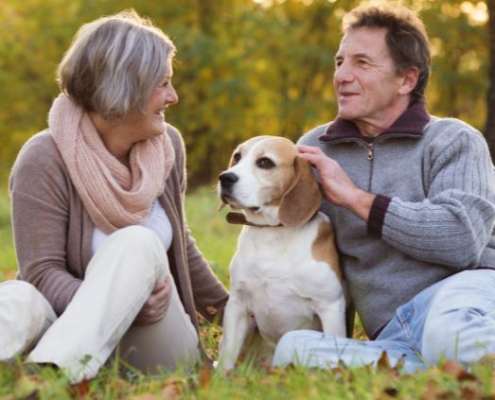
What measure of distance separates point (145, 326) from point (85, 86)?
1.16 meters

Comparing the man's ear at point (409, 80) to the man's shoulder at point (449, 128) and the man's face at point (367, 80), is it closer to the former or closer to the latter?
the man's face at point (367, 80)

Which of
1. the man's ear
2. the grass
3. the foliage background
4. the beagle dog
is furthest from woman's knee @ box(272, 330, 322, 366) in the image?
the foliage background

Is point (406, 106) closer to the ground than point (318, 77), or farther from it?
farther from it

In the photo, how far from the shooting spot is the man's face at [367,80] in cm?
413

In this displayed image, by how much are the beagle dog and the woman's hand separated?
46 cm

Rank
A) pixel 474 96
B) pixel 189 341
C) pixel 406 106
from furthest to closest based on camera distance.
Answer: pixel 474 96 < pixel 406 106 < pixel 189 341

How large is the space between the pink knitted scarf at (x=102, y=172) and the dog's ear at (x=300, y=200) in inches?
24.6

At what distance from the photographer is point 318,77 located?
78.9 ft

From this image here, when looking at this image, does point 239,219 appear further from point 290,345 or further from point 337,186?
point 290,345

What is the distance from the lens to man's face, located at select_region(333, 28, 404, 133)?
413cm

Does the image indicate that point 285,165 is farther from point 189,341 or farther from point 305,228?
point 189,341

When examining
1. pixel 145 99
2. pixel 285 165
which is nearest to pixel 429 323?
pixel 285 165

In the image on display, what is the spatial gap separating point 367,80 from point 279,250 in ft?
3.22

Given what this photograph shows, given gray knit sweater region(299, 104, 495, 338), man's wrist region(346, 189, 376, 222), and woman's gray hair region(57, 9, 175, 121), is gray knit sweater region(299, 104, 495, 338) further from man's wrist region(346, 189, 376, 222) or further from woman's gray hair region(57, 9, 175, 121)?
woman's gray hair region(57, 9, 175, 121)
